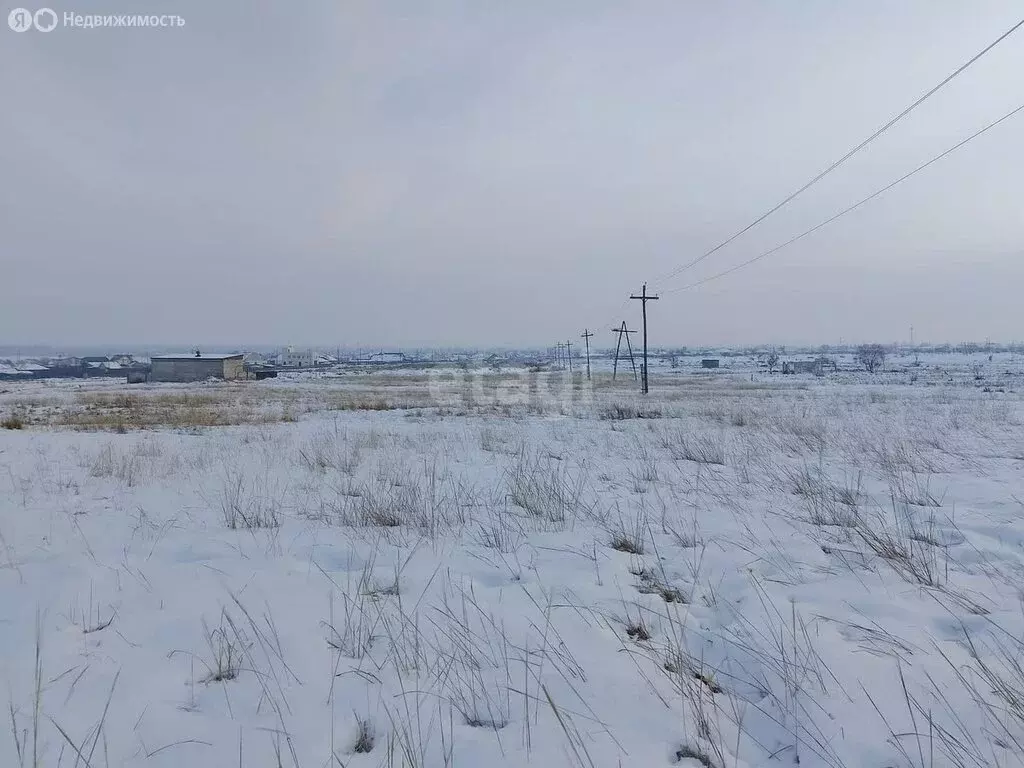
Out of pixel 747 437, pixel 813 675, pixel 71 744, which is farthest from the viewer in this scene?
pixel 747 437

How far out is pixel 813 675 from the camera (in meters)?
2.41

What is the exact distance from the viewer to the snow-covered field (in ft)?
6.71

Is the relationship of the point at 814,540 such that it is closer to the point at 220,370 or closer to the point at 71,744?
the point at 71,744

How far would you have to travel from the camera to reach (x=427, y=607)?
3.12m

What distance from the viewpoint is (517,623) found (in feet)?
9.59

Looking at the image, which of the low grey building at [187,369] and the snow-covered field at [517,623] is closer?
the snow-covered field at [517,623]

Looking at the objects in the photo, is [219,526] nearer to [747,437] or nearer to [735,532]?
[735,532]

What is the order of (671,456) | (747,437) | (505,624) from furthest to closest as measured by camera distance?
(747,437) → (671,456) → (505,624)

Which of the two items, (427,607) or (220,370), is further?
(220,370)

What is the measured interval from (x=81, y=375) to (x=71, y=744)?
119 metres

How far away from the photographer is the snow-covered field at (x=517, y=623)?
204 cm

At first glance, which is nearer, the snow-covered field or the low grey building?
the snow-covered field

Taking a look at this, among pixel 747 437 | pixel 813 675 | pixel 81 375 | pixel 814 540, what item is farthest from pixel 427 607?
pixel 81 375

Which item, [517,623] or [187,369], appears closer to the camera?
[517,623]
